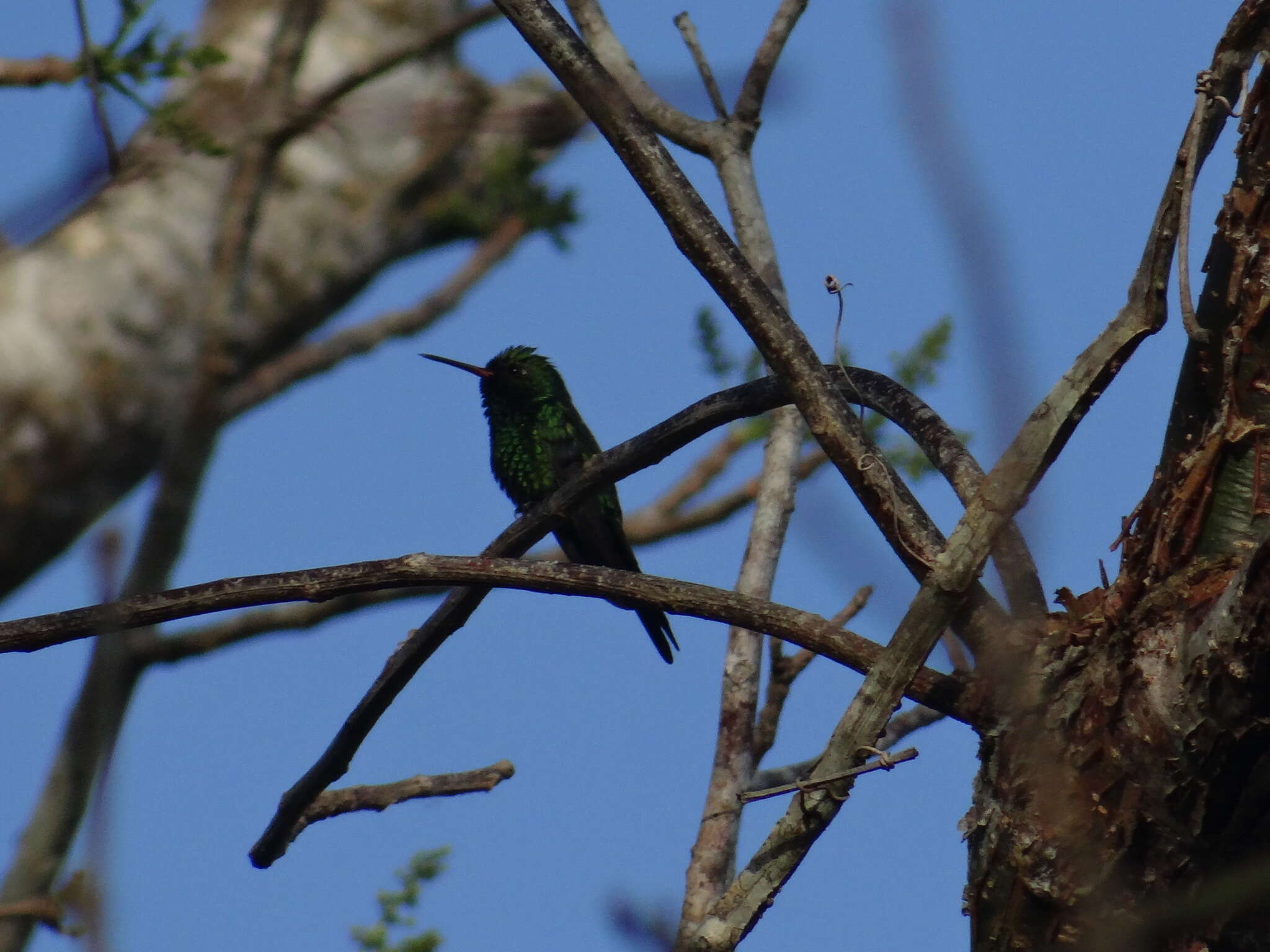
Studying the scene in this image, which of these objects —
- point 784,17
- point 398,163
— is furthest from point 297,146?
point 784,17

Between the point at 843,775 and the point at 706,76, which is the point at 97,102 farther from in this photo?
the point at 843,775

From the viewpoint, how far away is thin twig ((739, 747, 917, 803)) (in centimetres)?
217

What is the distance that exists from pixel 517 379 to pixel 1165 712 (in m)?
5.16

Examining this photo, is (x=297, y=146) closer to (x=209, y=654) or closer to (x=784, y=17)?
(x=209, y=654)

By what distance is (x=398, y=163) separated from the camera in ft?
31.2

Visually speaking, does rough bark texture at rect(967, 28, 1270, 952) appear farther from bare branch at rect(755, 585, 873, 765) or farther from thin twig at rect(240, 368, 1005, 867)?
bare branch at rect(755, 585, 873, 765)

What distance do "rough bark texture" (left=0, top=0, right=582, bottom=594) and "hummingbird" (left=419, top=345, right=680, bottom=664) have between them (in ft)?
3.58

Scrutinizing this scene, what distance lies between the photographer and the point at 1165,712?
220 centimetres

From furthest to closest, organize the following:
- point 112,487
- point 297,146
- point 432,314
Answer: point 297,146 → point 112,487 → point 432,314

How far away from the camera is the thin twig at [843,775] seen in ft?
7.11

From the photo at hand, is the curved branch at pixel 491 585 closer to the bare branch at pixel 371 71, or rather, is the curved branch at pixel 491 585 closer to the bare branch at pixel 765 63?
the bare branch at pixel 765 63

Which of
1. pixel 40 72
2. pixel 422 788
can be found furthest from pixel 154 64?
pixel 422 788

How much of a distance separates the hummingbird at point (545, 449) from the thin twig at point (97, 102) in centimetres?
207

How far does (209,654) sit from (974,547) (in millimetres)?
4379
